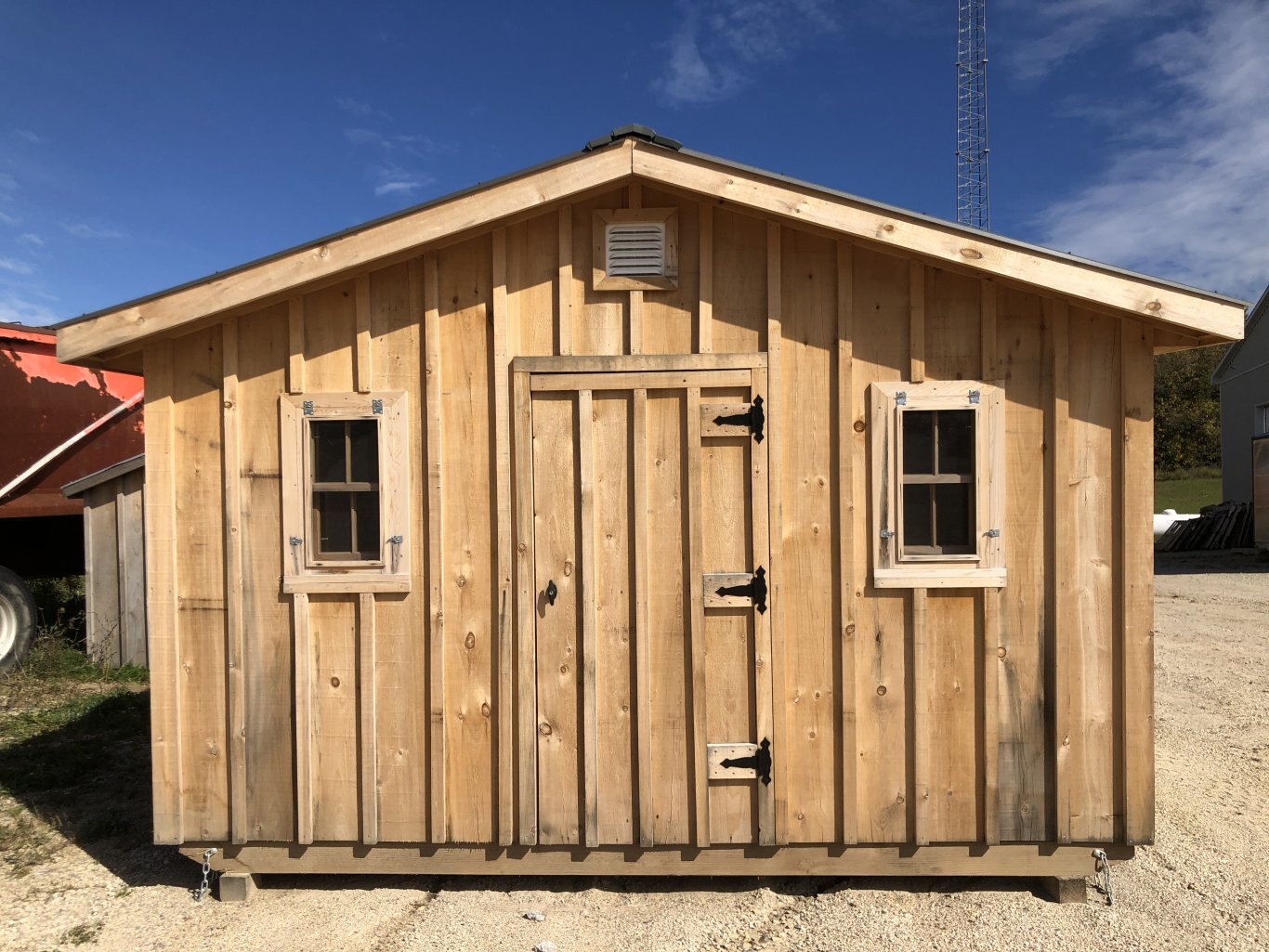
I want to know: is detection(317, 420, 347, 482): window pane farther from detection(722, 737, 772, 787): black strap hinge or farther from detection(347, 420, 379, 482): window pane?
detection(722, 737, 772, 787): black strap hinge

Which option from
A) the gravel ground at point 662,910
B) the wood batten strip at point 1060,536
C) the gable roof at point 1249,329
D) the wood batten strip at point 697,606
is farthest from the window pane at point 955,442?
the gable roof at point 1249,329

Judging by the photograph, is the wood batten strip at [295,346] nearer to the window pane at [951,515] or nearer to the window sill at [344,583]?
the window sill at [344,583]

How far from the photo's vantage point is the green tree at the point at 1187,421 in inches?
1286

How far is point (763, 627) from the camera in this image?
344 centimetres

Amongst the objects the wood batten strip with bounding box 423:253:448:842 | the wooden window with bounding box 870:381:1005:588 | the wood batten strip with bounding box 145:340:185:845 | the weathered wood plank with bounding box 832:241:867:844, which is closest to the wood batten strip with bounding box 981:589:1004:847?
the wooden window with bounding box 870:381:1005:588

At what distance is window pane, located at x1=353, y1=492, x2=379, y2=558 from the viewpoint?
3553 millimetres

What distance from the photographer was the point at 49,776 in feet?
15.7

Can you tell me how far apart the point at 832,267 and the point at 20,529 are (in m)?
8.12

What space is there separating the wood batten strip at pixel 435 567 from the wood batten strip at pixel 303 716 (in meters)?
0.60

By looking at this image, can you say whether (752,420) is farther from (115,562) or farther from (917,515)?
(115,562)

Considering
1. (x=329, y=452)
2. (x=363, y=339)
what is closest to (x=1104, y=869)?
(x=329, y=452)

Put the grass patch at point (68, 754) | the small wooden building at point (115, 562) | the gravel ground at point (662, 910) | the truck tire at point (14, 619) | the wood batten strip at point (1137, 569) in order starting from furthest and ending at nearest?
the small wooden building at point (115, 562), the truck tire at point (14, 619), the grass patch at point (68, 754), the wood batten strip at point (1137, 569), the gravel ground at point (662, 910)

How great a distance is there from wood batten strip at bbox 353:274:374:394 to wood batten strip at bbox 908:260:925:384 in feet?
8.48

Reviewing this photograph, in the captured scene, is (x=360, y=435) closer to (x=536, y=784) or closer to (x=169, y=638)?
(x=169, y=638)
